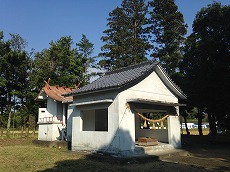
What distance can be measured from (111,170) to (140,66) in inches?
333

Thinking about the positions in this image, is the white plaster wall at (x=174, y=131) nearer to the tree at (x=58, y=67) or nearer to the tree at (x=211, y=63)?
the tree at (x=211, y=63)

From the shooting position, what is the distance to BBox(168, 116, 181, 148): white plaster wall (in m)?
15.3

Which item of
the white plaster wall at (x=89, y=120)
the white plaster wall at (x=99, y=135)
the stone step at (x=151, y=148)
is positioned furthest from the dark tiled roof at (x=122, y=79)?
the stone step at (x=151, y=148)

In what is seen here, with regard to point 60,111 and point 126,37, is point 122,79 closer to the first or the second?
point 60,111

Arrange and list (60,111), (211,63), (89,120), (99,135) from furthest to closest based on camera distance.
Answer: (60,111), (211,63), (89,120), (99,135)

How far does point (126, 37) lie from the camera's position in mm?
37875

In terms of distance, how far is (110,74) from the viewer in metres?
17.9

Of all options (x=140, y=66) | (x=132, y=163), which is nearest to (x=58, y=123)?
(x=140, y=66)

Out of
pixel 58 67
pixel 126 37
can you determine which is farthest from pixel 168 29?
pixel 58 67

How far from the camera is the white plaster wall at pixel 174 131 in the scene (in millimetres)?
15297

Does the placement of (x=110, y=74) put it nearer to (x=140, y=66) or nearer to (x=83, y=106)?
(x=140, y=66)

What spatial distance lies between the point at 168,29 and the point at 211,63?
16.4 meters

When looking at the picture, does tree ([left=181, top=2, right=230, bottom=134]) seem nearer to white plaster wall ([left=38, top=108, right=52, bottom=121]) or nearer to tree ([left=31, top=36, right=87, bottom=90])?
white plaster wall ([left=38, top=108, right=52, bottom=121])

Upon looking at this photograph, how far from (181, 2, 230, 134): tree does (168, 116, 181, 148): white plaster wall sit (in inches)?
232
